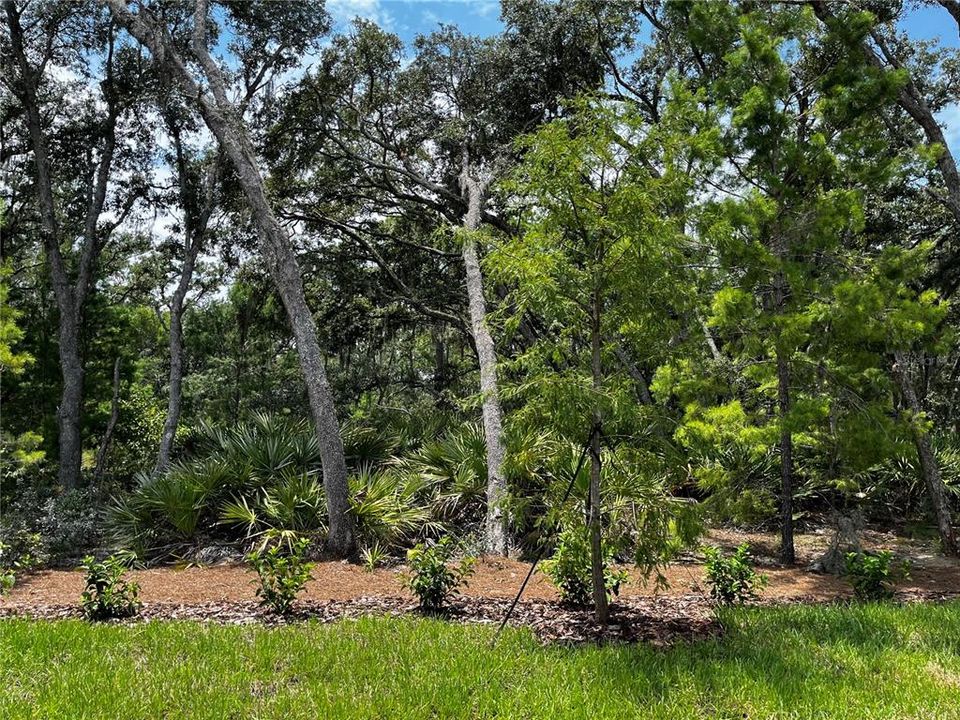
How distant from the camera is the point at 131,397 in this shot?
18.0m

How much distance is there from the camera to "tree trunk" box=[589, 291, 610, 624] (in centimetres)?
539

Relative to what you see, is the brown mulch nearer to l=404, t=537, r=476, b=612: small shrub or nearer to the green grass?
l=404, t=537, r=476, b=612: small shrub

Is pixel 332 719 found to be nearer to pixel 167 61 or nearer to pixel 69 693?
pixel 69 693

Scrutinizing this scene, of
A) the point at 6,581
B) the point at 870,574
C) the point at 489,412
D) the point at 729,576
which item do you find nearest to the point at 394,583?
the point at 489,412

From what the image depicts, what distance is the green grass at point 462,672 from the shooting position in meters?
3.88

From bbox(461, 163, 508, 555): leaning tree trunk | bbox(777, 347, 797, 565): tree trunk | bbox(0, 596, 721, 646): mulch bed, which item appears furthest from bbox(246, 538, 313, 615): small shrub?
bbox(777, 347, 797, 565): tree trunk

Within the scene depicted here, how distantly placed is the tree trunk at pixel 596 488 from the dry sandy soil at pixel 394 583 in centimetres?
89

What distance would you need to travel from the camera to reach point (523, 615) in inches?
243

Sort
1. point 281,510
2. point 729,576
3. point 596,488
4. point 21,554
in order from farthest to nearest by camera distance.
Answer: point 281,510 < point 21,554 < point 729,576 < point 596,488

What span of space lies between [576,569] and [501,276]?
270cm

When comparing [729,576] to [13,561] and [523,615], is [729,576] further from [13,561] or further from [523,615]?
[13,561]

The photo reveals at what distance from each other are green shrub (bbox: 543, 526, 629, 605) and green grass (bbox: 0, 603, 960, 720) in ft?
3.02

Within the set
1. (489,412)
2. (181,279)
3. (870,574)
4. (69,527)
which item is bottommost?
(870,574)

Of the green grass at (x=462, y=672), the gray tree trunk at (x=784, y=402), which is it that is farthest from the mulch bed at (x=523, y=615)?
the gray tree trunk at (x=784, y=402)
